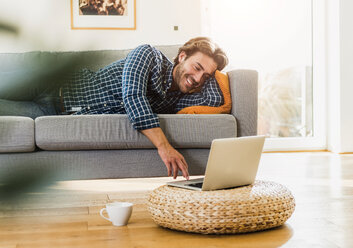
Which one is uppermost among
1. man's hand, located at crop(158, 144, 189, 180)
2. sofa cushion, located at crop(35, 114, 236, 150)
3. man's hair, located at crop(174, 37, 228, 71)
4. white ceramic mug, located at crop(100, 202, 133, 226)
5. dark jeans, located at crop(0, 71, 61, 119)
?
man's hair, located at crop(174, 37, 228, 71)

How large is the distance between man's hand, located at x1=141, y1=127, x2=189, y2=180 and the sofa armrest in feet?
1.74

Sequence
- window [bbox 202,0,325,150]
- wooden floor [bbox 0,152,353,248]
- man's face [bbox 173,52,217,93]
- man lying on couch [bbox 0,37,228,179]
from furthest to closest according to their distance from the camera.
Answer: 1. window [bbox 202,0,325,150]
2. man's face [bbox 173,52,217,93]
3. man lying on couch [bbox 0,37,228,179]
4. wooden floor [bbox 0,152,353,248]

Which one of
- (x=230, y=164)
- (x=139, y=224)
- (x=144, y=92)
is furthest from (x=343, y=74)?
(x=139, y=224)

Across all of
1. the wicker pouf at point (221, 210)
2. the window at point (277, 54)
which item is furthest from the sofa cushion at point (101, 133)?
the window at point (277, 54)

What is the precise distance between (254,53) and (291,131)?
93cm

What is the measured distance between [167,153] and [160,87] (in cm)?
44

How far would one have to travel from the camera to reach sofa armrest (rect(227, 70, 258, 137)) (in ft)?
7.82

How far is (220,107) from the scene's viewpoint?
2418 millimetres

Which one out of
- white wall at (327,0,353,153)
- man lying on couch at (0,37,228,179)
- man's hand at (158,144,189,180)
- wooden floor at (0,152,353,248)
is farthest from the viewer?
white wall at (327,0,353,153)

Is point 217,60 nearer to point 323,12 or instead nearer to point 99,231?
point 99,231

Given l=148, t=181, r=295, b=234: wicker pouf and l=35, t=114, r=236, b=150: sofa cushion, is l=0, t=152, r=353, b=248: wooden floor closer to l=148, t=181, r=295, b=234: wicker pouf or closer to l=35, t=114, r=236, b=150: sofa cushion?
l=148, t=181, r=295, b=234: wicker pouf

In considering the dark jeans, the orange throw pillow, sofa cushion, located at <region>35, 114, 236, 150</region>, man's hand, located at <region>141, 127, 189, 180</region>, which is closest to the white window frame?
the orange throw pillow

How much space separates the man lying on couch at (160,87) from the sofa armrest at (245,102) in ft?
0.34

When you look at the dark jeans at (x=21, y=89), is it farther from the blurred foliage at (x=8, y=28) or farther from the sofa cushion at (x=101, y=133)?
the sofa cushion at (x=101, y=133)
